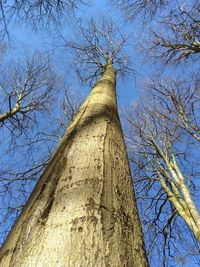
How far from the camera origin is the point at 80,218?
0.78 m

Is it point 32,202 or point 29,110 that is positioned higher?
point 29,110

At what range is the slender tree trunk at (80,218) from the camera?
0.68 m

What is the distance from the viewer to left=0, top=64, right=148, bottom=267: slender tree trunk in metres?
0.68

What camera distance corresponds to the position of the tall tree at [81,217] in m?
0.68

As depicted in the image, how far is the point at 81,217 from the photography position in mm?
783

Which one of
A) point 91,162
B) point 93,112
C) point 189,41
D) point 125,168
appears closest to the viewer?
point 91,162

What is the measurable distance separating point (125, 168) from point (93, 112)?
57 centimetres

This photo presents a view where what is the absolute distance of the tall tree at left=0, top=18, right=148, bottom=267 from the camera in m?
0.68

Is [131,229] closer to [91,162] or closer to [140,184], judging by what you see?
[91,162]

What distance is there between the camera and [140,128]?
307 inches

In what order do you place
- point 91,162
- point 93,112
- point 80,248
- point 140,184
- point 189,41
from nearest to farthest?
point 80,248, point 91,162, point 93,112, point 189,41, point 140,184

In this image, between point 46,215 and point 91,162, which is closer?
point 46,215

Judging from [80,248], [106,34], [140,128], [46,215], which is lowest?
[80,248]

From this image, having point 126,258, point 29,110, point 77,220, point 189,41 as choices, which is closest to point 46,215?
point 77,220
